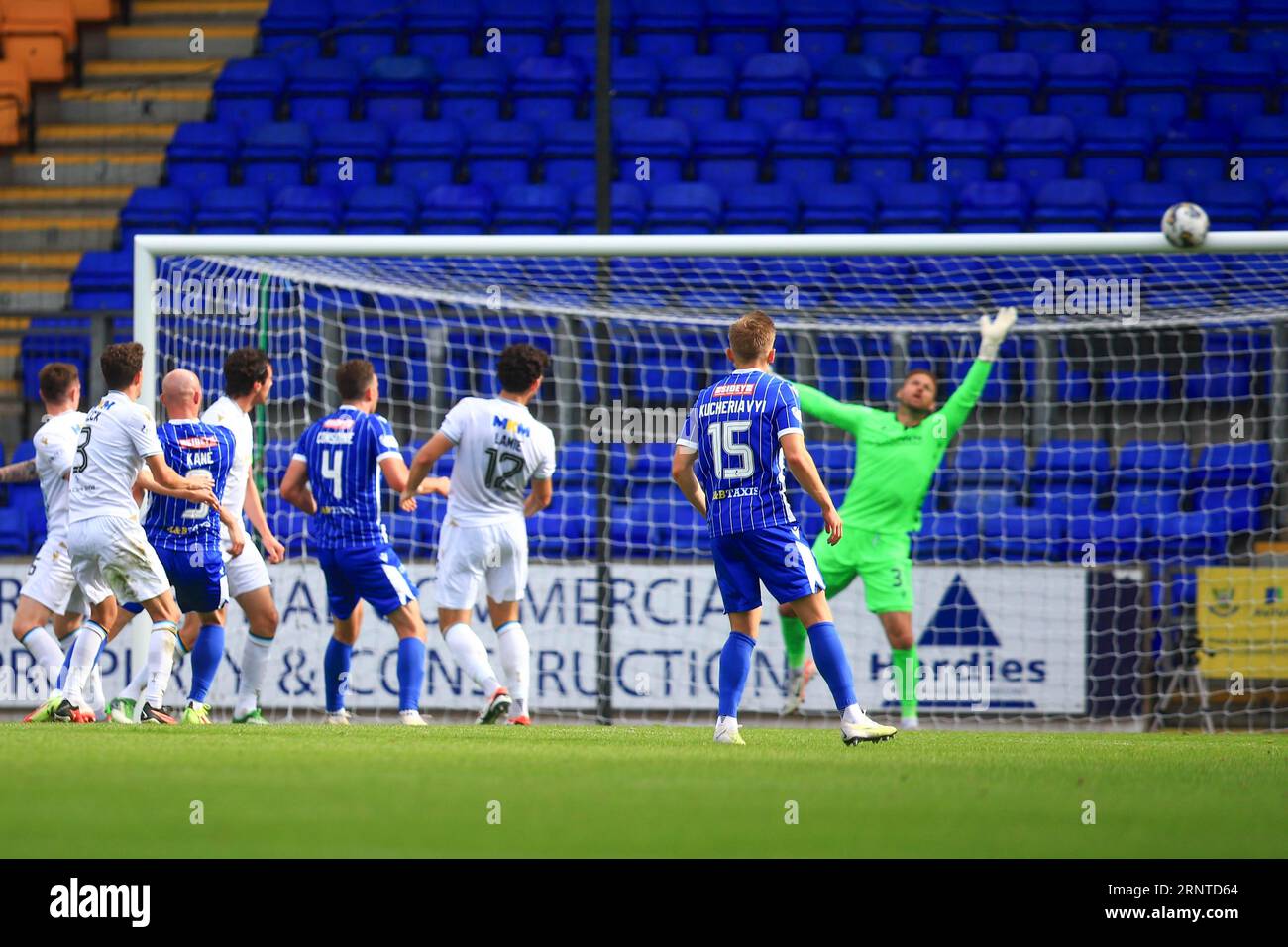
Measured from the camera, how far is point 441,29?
17.4m

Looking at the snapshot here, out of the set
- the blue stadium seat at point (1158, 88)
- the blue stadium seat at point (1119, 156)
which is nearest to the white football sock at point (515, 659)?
the blue stadium seat at point (1119, 156)

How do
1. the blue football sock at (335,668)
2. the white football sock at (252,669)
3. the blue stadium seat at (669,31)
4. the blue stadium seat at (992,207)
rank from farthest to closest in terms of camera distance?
the blue stadium seat at (669,31), the blue stadium seat at (992,207), the blue football sock at (335,668), the white football sock at (252,669)

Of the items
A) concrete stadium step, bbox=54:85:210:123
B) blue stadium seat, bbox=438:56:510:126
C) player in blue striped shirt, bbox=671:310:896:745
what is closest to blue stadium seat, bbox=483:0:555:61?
blue stadium seat, bbox=438:56:510:126

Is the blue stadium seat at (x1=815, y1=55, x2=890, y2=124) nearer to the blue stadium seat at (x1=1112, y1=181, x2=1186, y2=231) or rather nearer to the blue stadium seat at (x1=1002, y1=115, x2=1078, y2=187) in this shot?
the blue stadium seat at (x1=1002, y1=115, x2=1078, y2=187)

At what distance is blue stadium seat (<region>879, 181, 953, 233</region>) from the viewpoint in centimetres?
1499

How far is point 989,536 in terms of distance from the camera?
12078 mm

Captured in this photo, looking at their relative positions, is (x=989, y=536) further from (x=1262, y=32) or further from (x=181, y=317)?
(x=1262, y=32)

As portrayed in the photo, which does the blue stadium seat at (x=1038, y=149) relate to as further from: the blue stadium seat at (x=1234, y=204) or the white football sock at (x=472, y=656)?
the white football sock at (x=472, y=656)

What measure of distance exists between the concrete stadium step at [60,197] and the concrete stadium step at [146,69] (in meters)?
1.63

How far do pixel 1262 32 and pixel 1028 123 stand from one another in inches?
114

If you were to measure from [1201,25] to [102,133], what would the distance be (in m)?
10.9

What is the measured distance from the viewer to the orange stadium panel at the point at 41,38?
17.5 m

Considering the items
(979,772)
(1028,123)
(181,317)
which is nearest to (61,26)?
(181,317)

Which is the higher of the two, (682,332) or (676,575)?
(682,332)
